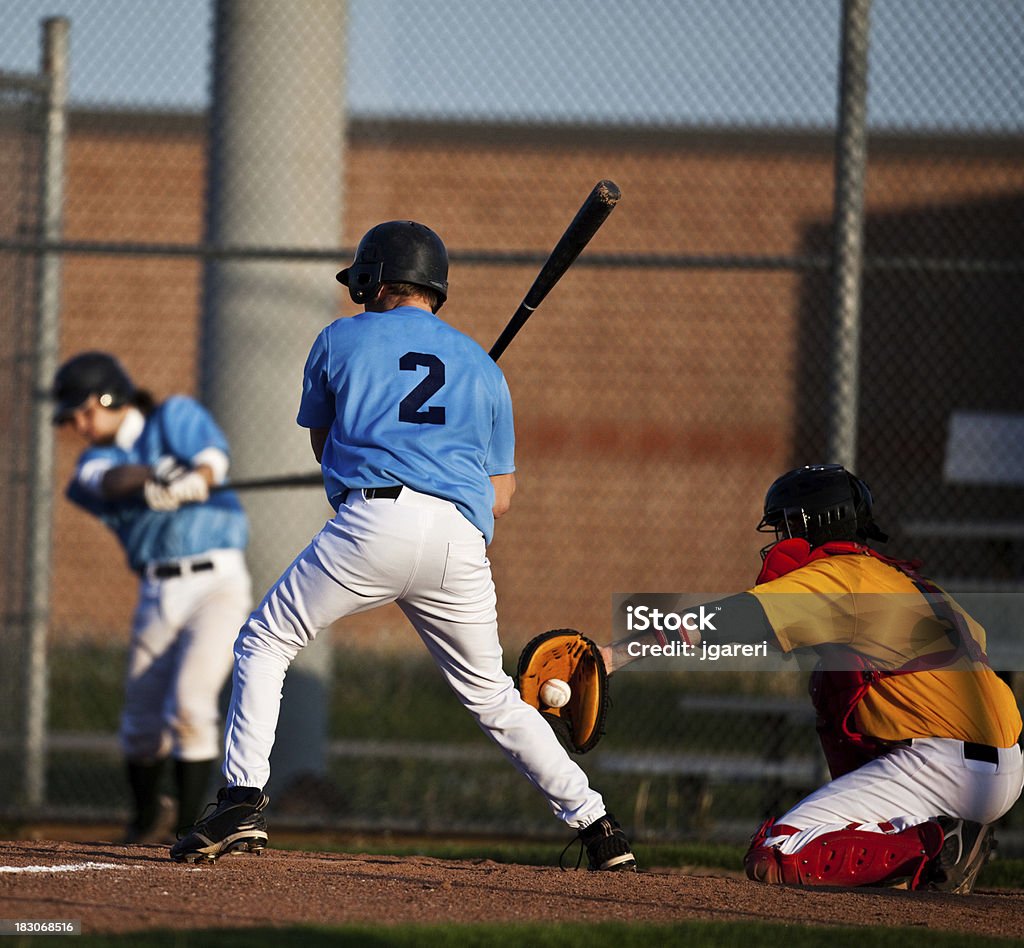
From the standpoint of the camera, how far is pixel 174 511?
18.8ft

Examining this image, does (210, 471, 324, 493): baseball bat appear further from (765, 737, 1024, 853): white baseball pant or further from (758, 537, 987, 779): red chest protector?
(765, 737, 1024, 853): white baseball pant

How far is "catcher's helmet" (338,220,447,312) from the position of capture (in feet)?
12.6

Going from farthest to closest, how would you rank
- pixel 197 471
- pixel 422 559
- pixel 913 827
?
1. pixel 197 471
2. pixel 913 827
3. pixel 422 559

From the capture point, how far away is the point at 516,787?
7.57 metres

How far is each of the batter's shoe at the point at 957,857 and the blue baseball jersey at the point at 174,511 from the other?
3111mm

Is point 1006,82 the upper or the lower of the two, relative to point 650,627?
upper

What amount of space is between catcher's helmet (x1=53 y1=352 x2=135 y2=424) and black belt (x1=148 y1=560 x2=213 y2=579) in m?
0.79

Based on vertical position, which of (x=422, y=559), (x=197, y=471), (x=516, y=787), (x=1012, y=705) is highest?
(x=197, y=471)

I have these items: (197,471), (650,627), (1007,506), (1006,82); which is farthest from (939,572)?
(650,627)

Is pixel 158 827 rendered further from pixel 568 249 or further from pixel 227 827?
pixel 568 249

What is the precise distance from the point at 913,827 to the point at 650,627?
1.03 meters

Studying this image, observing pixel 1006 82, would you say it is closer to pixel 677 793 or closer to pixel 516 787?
pixel 677 793

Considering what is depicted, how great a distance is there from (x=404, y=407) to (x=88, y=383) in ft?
8.95

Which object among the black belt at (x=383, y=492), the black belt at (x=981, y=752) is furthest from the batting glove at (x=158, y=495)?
the black belt at (x=981, y=752)
